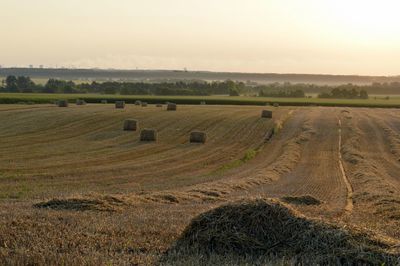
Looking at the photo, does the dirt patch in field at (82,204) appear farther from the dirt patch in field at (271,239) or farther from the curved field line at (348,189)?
the curved field line at (348,189)

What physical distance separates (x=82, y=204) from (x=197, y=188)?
7.24 m

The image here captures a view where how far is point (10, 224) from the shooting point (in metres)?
9.72

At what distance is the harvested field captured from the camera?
27.7 ft

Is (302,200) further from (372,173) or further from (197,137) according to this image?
(197,137)

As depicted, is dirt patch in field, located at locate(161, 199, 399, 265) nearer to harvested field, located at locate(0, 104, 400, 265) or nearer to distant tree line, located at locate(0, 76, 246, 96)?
harvested field, located at locate(0, 104, 400, 265)

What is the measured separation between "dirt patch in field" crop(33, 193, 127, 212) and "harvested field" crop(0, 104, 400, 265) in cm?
4

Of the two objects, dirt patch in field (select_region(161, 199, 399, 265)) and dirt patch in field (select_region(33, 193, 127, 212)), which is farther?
dirt patch in field (select_region(33, 193, 127, 212))

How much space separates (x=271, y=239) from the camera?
8828 millimetres

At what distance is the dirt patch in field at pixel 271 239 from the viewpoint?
7.95m

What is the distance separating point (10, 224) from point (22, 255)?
2210 mm

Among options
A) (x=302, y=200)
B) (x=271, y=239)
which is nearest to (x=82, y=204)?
(x=271, y=239)

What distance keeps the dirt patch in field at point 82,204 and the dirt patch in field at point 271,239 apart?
212 inches

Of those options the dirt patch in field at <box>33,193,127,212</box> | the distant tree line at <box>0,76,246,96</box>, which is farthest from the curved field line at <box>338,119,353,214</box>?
the distant tree line at <box>0,76,246,96</box>

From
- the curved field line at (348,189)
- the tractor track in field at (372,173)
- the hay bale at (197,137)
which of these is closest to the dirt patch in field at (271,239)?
the tractor track in field at (372,173)
